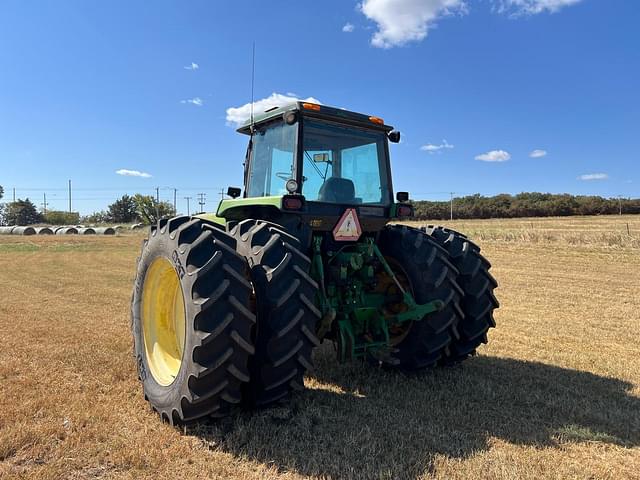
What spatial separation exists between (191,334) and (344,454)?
1.32m

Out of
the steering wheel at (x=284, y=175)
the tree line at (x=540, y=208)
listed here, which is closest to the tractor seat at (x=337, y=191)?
the steering wheel at (x=284, y=175)

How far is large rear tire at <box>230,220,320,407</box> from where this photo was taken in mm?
3549

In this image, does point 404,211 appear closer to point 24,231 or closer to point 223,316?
point 223,316

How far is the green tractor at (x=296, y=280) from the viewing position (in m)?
3.45

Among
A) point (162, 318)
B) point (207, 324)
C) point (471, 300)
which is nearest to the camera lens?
point (207, 324)

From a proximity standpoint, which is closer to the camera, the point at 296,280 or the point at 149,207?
the point at 296,280

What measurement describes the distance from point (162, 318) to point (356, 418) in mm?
1969

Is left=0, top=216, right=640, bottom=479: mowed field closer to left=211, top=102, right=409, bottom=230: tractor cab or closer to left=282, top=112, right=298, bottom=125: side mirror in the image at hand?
left=211, top=102, right=409, bottom=230: tractor cab

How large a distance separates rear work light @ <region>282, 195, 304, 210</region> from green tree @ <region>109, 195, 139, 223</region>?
294 feet

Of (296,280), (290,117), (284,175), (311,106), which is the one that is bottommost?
(296,280)

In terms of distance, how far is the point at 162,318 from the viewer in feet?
14.9

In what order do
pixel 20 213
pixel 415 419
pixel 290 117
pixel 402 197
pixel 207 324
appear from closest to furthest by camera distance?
pixel 207 324 < pixel 415 419 < pixel 290 117 < pixel 402 197 < pixel 20 213

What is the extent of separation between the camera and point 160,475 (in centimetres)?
305

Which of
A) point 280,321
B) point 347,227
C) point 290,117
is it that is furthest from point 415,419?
point 290,117
